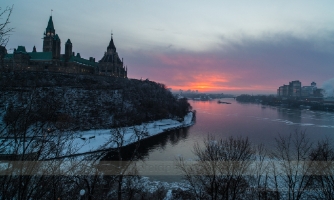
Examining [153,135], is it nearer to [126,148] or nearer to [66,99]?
[126,148]

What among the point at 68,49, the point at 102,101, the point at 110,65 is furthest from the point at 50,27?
the point at 102,101

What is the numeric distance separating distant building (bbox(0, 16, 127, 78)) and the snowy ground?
10.2m

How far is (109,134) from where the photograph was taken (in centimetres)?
1376

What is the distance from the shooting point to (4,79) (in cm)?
183

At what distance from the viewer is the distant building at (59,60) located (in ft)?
68.5

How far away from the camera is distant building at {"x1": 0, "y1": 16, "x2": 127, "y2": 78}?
2088 centimetres

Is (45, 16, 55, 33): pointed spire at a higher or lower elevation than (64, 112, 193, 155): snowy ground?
higher

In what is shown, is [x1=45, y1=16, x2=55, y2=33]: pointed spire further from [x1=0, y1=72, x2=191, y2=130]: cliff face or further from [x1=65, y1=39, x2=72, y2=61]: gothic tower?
[x1=0, y1=72, x2=191, y2=130]: cliff face

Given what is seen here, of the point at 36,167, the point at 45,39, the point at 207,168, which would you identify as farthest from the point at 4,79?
the point at 45,39

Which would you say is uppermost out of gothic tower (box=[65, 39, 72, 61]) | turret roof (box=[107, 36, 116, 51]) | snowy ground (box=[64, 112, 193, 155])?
turret roof (box=[107, 36, 116, 51])

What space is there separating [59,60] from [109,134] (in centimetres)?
1275

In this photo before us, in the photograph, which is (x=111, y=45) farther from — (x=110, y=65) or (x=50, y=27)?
(x=50, y=27)

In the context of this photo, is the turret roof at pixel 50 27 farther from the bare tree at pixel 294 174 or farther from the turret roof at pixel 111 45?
the bare tree at pixel 294 174

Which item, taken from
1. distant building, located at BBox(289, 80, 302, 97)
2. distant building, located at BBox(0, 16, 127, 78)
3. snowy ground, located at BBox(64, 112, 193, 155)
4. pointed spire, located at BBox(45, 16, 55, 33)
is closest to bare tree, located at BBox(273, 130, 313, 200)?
snowy ground, located at BBox(64, 112, 193, 155)
